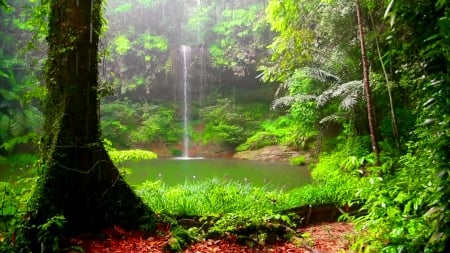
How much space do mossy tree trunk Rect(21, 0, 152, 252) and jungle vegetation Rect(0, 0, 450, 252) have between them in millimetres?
12

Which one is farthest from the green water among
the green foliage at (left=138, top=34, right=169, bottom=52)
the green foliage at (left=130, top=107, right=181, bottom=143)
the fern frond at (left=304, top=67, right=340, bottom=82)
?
the green foliage at (left=138, top=34, right=169, bottom=52)

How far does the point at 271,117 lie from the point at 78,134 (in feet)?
58.2

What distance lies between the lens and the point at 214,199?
4.74 m

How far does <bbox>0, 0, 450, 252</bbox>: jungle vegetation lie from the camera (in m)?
2.00

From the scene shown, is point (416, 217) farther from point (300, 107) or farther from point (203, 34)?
point (203, 34)

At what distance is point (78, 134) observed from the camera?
3.66m

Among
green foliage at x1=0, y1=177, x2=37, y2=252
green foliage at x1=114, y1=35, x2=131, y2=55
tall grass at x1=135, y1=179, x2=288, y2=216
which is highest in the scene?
green foliage at x1=114, y1=35, x2=131, y2=55

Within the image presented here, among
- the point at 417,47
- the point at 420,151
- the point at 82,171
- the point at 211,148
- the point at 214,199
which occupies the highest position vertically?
the point at 417,47

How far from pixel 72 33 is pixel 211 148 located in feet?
53.8

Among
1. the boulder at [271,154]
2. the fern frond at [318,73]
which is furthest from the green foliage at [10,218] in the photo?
the boulder at [271,154]

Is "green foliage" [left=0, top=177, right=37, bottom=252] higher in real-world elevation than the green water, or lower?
higher

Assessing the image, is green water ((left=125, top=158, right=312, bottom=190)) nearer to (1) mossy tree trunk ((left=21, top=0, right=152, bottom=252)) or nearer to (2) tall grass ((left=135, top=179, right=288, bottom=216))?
(2) tall grass ((left=135, top=179, right=288, bottom=216))

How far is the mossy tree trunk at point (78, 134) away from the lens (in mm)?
3539

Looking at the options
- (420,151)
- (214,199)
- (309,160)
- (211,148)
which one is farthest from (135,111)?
(420,151)
